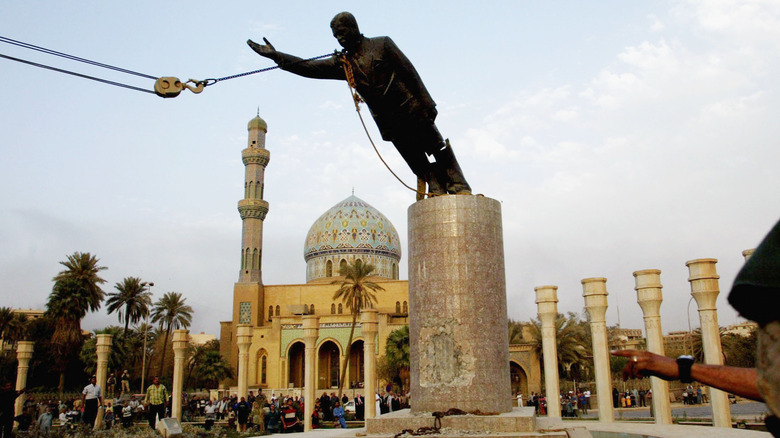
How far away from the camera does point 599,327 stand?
16.3 metres

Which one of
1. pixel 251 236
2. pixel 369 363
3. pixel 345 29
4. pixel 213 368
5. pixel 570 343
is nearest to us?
pixel 345 29

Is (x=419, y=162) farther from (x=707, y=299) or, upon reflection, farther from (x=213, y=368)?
(x=213, y=368)

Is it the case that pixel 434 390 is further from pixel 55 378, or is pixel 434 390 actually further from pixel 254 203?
pixel 55 378

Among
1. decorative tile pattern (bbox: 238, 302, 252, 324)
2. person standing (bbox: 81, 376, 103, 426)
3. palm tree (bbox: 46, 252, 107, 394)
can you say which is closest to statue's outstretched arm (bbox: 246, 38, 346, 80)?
person standing (bbox: 81, 376, 103, 426)

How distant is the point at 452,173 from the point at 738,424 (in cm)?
1047

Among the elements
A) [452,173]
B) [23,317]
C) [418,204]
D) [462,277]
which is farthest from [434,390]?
[23,317]

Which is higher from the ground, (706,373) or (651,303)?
(651,303)

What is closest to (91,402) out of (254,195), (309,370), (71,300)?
(309,370)

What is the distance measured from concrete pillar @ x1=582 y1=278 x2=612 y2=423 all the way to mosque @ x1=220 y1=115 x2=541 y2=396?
24.8 metres

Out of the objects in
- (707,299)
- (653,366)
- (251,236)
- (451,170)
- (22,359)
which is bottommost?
(653,366)

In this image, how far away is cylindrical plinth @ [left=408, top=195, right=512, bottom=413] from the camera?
257 inches

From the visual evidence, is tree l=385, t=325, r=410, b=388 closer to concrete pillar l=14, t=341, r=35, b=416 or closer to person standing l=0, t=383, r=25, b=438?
concrete pillar l=14, t=341, r=35, b=416

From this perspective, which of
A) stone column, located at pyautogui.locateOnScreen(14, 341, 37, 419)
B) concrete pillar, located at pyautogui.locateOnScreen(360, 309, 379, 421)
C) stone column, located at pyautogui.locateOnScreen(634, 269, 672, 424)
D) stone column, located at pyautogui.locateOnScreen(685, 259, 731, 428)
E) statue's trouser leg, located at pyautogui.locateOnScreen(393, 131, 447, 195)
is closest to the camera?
statue's trouser leg, located at pyautogui.locateOnScreen(393, 131, 447, 195)

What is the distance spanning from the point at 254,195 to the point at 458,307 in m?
43.6
